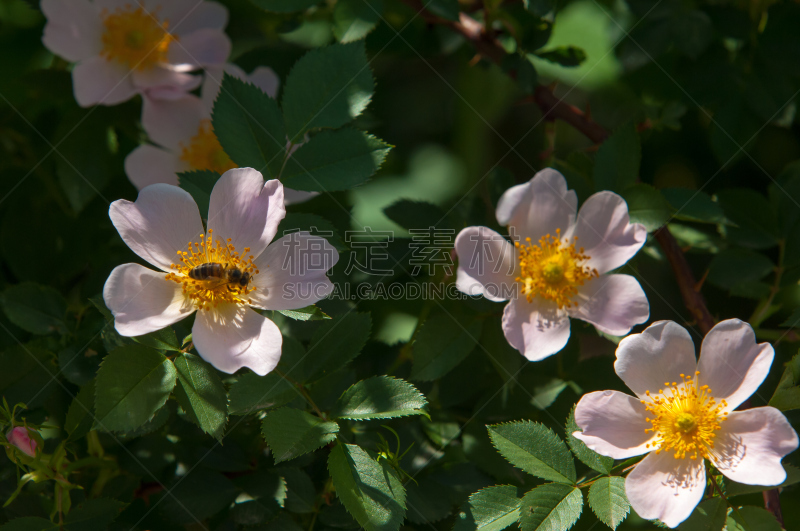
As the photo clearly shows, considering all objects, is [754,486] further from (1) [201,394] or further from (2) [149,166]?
(2) [149,166]

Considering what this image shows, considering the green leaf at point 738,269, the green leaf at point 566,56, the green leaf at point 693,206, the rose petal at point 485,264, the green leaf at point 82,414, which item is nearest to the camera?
the green leaf at point 82,414

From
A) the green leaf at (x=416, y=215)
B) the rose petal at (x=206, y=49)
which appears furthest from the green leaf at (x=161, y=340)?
the rose petal at (x=206, y=49)

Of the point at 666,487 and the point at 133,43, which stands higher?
the point at 133,43

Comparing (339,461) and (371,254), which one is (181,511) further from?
(371,254)

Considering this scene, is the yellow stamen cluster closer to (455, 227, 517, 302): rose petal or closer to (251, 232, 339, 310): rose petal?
(455, 227, 517, 302): rose petal

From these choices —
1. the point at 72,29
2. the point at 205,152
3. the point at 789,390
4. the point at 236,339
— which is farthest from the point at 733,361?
the point at 72,29

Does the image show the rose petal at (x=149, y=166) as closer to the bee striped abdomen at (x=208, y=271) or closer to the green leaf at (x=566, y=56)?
the bee striped abdomen at (x=208, y=271)

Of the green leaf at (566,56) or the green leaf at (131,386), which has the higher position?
the green leaf at (566,56)
